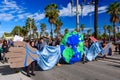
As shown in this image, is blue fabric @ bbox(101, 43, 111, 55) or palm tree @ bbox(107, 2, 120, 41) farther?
palm tree @ bbox(107, 2, 120, 41)

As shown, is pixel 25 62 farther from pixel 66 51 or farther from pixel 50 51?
pixel 66 51

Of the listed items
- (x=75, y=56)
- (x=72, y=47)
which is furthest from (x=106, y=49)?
(x=72, y=47)

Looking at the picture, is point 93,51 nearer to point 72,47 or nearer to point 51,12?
point 72,47

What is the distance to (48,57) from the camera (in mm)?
12156

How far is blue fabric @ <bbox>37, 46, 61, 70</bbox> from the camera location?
456 inches

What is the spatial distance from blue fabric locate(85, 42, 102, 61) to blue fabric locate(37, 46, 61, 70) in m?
3.03

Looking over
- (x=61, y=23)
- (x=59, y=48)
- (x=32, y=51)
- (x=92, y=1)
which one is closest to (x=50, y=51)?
(x=59, y=48)

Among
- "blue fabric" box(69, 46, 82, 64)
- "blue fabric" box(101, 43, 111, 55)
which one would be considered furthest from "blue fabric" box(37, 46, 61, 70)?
"blue fabric" box(101, 43, 111, 55)

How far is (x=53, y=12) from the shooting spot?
51.6m

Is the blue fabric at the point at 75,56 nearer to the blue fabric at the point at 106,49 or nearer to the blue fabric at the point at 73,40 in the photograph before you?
the blue fabric at the point at 73,40

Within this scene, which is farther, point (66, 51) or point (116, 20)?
point (116, 20)

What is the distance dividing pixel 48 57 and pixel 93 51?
4881 millimetres

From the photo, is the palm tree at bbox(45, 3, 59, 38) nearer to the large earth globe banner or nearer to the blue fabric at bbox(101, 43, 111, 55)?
the blue fabric at bbox(101, 43, 111, 55)

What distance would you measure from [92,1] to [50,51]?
39.1 ft
